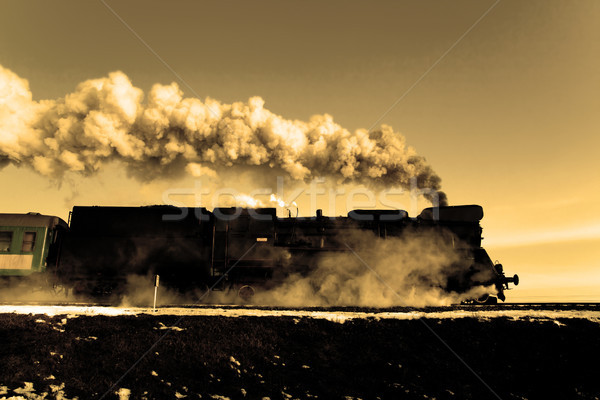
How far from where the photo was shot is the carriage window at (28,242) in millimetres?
17141

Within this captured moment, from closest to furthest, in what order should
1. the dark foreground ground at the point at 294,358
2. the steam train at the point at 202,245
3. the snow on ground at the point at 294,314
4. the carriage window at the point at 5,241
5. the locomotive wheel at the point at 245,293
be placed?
the dark foreground ground at the point at 294,358, the snow on ground at the point at 294,314, the locomotive wheel at the point at 245,293, the steam train at the point at 202,245, the carriage window at the point at 5,241

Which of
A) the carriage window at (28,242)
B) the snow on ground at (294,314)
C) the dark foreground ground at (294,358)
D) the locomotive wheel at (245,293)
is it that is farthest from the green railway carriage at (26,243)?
the locomotive wheel at (245,293)

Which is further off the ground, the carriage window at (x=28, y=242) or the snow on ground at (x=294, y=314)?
the carriage window at (x=28, y=242)

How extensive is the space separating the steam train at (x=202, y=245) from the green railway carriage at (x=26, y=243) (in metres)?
0.04

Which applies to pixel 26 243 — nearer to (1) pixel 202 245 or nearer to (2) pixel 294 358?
(1) pixel 202 245

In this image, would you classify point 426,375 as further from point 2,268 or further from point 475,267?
point 2,268

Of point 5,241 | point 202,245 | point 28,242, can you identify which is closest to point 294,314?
point 202,245

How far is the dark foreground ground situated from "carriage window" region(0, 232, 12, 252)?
24.4 ft

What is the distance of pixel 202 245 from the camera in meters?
17.0

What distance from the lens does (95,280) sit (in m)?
17.0

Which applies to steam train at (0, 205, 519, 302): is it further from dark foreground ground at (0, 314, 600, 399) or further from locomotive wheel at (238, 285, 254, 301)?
dark foreground ground at (0, 314, 600, 399)

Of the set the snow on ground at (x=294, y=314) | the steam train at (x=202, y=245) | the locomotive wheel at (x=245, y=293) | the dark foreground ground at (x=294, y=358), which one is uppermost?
the steam train at (x=202, y=245)

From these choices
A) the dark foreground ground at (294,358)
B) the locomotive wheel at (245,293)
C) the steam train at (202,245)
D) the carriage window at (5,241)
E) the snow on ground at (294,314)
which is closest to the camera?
the dark foreground ground at (294,358)

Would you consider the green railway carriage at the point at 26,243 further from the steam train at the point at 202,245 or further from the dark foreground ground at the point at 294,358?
the dark foreground ground at the point at 294,358
